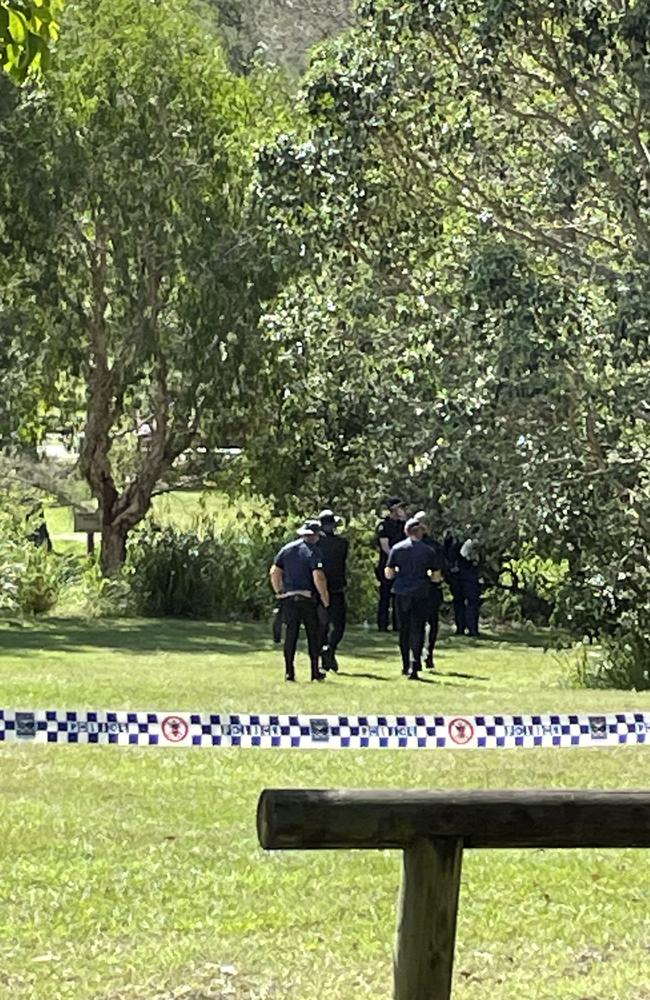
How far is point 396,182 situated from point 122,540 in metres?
13.0

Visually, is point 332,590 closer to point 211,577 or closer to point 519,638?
point 519,638

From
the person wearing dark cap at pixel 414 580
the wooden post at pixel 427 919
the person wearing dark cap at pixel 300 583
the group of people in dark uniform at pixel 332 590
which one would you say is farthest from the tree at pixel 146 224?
the wooden post at pixel 427 919

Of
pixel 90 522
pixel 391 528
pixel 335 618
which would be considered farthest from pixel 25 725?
pixel 90 522

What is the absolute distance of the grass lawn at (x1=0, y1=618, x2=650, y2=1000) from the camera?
762cm

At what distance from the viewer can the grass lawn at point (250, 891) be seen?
25.0ft

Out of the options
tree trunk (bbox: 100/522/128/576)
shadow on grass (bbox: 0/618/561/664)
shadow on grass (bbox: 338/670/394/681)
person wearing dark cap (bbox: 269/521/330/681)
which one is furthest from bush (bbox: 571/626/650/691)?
tree trunk (bbox: 100/522/128/576)

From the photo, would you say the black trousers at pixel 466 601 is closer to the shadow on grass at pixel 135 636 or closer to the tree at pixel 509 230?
the shadow on grass at pixel 135 636

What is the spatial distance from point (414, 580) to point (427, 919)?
16.2m

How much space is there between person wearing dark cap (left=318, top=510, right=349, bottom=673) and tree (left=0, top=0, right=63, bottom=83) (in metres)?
15.4

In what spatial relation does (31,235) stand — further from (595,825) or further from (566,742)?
(595,825)

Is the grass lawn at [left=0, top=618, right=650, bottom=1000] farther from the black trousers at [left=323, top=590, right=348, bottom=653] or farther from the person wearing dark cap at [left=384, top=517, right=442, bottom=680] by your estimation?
the black trousers at [left=323, top=590, right=348, bottom=653]

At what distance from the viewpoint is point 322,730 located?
14.2m

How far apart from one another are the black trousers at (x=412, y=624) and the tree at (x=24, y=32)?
50.3ft

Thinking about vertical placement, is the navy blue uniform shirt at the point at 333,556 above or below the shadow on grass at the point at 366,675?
above
